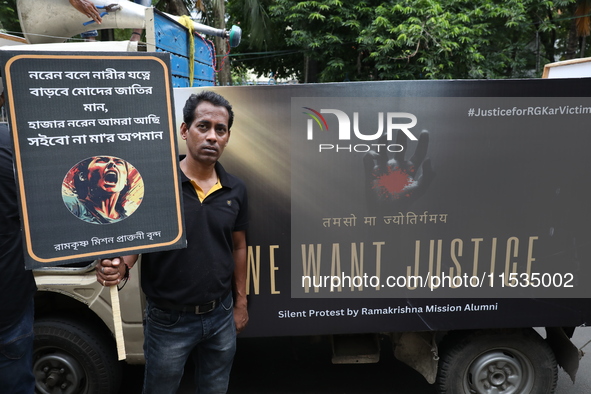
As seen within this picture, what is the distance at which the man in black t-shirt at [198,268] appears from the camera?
2402 mm

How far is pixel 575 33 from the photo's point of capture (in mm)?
14945

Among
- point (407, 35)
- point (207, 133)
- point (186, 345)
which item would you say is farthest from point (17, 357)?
point (407, 35)

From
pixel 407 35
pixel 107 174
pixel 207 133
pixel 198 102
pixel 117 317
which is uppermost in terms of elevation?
pixel 407 35

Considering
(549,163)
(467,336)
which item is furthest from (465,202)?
(467,336)

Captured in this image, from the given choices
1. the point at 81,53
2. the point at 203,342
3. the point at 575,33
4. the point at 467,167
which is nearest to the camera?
the point at 81,53

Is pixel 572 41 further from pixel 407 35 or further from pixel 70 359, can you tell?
pixel 70 359

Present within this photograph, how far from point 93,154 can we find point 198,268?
0.75m

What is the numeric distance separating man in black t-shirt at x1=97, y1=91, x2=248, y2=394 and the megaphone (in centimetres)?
133

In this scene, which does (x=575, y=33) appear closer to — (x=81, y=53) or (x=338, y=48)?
(x=338, y=48)

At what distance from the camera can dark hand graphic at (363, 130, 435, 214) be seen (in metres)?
2.87

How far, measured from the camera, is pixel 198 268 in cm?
241

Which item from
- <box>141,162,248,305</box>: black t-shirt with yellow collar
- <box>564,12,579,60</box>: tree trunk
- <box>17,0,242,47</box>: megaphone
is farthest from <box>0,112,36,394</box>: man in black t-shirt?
<box>564,12,579,60</box>: tree trunk

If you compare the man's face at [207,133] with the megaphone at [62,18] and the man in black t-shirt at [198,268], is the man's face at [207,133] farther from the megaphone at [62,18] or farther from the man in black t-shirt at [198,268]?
the megaphone at [62,18]

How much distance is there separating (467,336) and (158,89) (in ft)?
8.28
